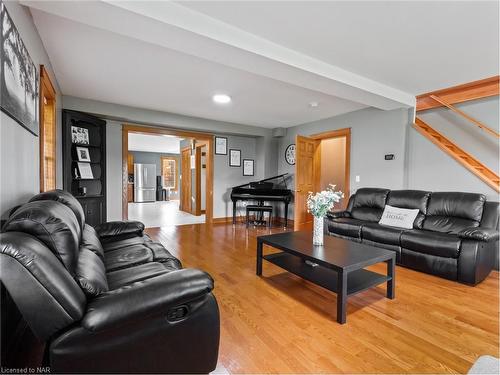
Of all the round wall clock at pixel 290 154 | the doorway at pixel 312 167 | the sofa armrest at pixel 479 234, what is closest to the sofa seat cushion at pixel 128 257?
the sofa armrest at pixel 479 234

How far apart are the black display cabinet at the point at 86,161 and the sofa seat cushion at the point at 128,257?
91.2 inches

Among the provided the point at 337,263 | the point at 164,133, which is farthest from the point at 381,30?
the point at 164,133

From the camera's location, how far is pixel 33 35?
2.14 m

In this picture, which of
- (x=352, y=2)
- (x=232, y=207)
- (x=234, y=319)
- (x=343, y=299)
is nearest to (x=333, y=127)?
(x=232, y=207)

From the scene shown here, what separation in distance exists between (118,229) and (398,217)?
11.8 ft

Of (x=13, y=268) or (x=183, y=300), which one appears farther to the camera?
(x=183, y=300)

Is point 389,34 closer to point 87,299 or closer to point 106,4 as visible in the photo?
point 106,4

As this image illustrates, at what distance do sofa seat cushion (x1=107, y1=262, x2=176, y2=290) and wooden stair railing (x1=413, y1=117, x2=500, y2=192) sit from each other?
13.0 ft

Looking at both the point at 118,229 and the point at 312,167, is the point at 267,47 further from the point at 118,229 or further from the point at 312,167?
the point at 312,167

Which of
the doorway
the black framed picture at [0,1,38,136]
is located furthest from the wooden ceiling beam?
the black framed picture at [0,1,38,136]

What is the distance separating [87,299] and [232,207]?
17.7ft

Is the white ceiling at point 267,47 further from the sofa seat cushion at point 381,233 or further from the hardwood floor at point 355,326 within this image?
the hardwood floor at point 355,326

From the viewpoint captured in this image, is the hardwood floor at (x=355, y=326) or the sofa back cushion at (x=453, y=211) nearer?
the hardwood floor at (x=355, y=326)

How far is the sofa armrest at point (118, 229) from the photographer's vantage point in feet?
8.26
